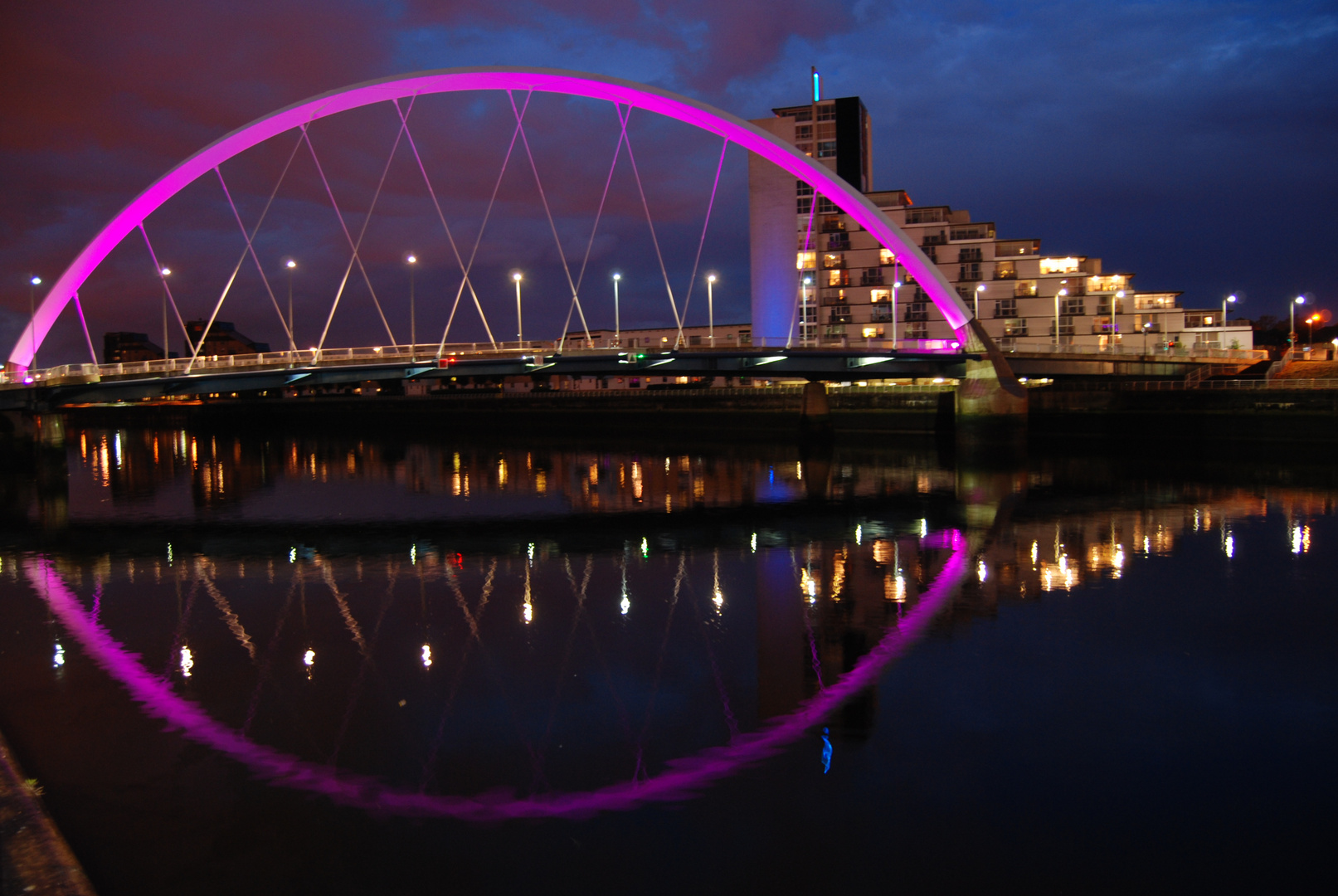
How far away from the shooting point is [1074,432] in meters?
50.1

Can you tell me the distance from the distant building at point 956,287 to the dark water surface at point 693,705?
5476cm

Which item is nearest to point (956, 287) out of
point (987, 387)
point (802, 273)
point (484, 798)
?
point (802, 273)

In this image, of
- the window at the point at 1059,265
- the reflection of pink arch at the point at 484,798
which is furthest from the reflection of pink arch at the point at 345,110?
the window at the point at 1059,265

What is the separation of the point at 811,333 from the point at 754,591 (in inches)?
2670

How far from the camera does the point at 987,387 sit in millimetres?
43250

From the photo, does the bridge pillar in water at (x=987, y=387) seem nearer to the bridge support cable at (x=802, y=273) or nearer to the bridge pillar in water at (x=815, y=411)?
the bridge support cable at (x=802, y=273)

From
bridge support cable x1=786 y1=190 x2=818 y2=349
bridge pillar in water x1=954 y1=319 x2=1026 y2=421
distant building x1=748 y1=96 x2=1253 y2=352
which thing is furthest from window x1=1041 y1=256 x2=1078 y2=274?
bridge pillar in water x1=954 y1=319 x2=1026 y2=421

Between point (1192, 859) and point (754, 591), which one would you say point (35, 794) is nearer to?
point (1192, 859)

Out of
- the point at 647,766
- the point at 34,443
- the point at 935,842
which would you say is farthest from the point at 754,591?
the point at 34,443

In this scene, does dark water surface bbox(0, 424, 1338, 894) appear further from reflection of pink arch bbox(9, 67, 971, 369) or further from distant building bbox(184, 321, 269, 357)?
distant building bbox(184, 321, 269, 357)

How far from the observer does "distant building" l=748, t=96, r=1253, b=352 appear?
247 ft

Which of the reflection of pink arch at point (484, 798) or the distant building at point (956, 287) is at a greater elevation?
the distant building at point (956, 287)

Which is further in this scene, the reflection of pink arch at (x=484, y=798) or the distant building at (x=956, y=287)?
the distant building at (x=956, y=287)

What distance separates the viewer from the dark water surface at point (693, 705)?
7.36 metres
